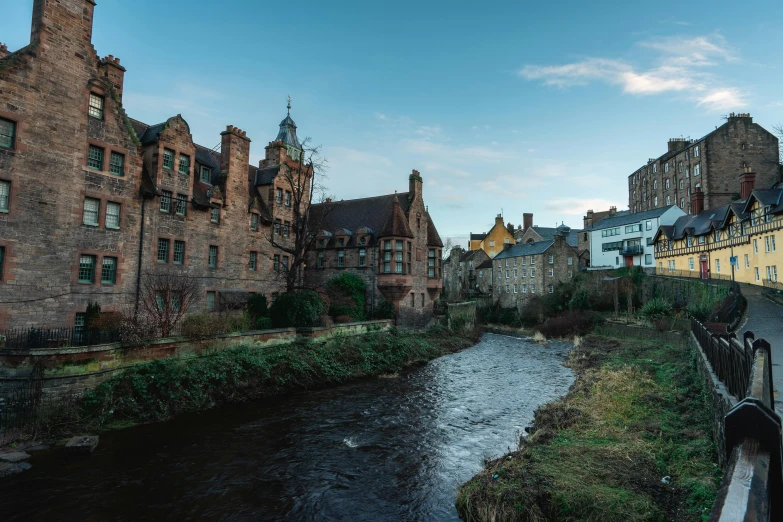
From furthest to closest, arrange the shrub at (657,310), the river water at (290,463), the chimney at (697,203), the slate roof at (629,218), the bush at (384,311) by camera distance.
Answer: the slate roof at (629,218) < the chimney at (697,203) < the bush at (384,311) < the shrub at (657,310) < the river water at (290,463)

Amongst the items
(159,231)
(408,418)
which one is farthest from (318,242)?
(408,418)

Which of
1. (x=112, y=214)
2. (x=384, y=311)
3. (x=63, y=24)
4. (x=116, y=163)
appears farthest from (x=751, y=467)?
(x=384, y=311)

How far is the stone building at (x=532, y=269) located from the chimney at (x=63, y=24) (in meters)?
52.7

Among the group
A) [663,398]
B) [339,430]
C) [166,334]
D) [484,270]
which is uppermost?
[484,270]

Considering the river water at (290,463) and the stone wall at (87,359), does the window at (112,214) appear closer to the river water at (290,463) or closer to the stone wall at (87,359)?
the stone wall at (87,359)

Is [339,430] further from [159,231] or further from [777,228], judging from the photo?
[777,228]

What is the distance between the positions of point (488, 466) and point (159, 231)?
2290 cm

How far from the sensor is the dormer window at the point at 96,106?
2186cm

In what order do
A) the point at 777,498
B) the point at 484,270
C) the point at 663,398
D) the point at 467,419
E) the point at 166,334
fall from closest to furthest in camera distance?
the point at 777,498, the point at 663,398, the point at 467,419, the point at 166,334, the point at 484,270

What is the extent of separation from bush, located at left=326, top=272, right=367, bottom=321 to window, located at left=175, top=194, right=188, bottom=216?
1365cm

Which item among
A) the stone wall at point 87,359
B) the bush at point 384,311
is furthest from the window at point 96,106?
the bush at point 384,311

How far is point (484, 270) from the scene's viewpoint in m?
73.6

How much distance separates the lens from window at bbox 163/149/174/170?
2617 cm

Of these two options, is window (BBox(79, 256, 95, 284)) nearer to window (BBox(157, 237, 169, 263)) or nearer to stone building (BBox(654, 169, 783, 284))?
window (BBox(157, 237, 169, 263))
